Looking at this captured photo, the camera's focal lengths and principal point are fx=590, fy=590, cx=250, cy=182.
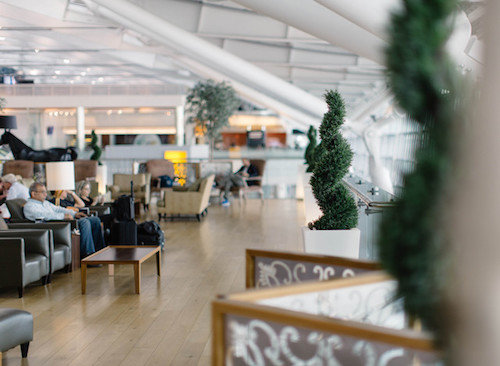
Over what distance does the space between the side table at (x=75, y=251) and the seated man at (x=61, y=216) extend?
80mm

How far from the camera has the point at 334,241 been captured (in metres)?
4.96

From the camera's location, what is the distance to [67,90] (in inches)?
1031

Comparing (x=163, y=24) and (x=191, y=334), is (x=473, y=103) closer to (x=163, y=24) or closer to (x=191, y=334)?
(x=191, y=334)

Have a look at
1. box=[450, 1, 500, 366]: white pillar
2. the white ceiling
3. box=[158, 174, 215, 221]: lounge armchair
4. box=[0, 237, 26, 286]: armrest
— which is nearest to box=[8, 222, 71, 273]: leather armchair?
box=[0, 237, 26, 286]: armrest

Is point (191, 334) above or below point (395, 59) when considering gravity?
below

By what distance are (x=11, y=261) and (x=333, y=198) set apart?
117 inches

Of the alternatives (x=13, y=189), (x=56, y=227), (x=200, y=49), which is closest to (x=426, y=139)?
(x=56, y=227)

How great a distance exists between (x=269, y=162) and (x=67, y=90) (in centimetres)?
1224

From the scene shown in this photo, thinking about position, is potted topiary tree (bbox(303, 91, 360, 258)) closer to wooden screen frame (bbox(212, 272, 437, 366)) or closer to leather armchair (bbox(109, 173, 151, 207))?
wooden screen frame (bbox(212, 272, 437, 366))

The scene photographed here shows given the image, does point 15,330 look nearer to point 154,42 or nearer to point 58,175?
point 58,175

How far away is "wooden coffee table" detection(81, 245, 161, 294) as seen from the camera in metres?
5.79

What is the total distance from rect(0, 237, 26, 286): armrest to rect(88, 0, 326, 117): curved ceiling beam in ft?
19.4

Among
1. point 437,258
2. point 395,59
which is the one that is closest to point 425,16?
point 395,59

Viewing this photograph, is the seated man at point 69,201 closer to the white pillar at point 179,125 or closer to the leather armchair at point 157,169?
the leather armchair at point 157,169
